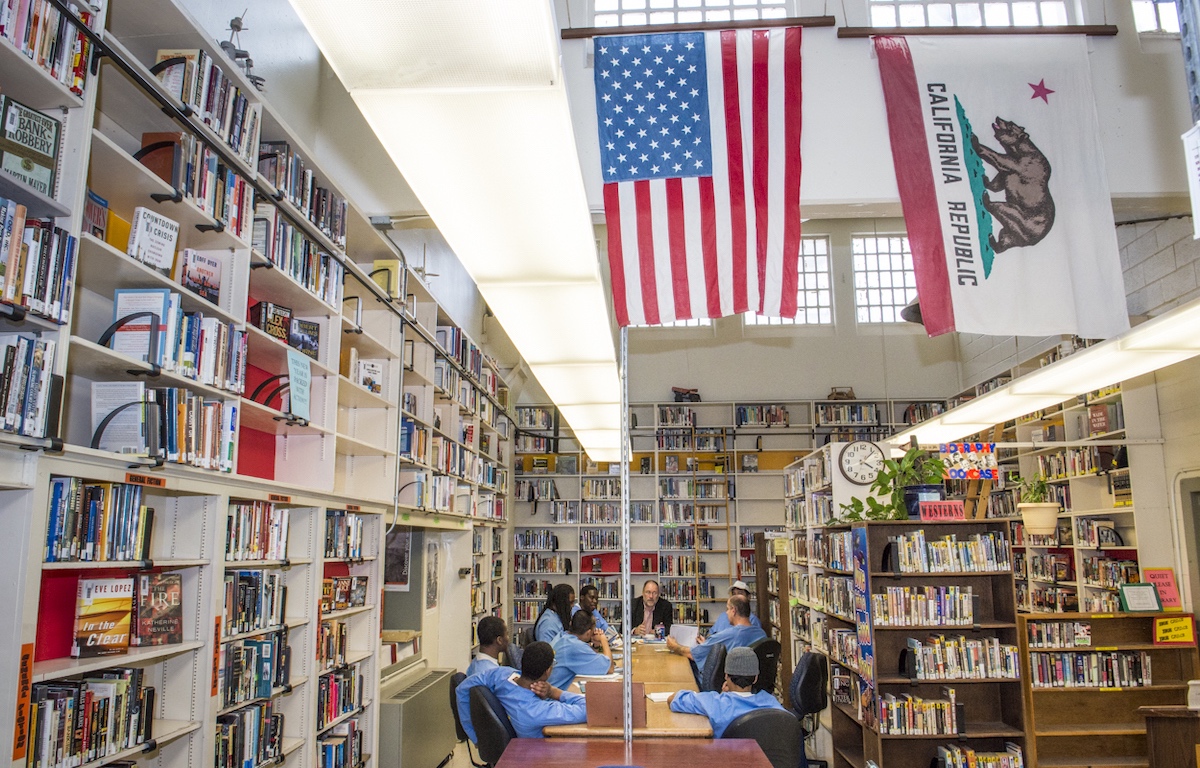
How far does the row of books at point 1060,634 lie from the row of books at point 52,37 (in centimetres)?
588

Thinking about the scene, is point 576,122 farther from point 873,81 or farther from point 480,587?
point 480,587

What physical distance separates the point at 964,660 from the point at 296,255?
4455 mm

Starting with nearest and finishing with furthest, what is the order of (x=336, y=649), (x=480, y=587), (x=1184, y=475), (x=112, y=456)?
(x=112, y=456), (x=336, y=649), (x=1184, y=475), (x=480, y=587)

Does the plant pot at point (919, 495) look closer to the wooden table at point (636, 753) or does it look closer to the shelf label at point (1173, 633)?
the shelf label at point (1173, 633)

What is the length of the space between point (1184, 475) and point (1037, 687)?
9.24 ft

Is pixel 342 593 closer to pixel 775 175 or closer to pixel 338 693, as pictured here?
pixel 338 693

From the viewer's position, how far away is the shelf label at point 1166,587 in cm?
582

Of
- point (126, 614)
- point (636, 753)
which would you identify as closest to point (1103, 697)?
point (636, 753)

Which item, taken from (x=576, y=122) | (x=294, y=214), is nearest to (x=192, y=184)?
(x=294, y=214)

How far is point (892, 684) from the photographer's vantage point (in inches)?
207

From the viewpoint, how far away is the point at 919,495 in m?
5.41

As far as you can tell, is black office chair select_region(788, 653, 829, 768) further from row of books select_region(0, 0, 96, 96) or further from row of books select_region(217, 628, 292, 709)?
row of books select_region(0, 0, 96, 96)

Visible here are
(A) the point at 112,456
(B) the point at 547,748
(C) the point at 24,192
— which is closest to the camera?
(C) the point at 24,192

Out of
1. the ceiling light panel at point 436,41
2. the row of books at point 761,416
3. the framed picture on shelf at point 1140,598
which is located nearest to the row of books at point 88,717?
the ceiling light panel at point 436,41
